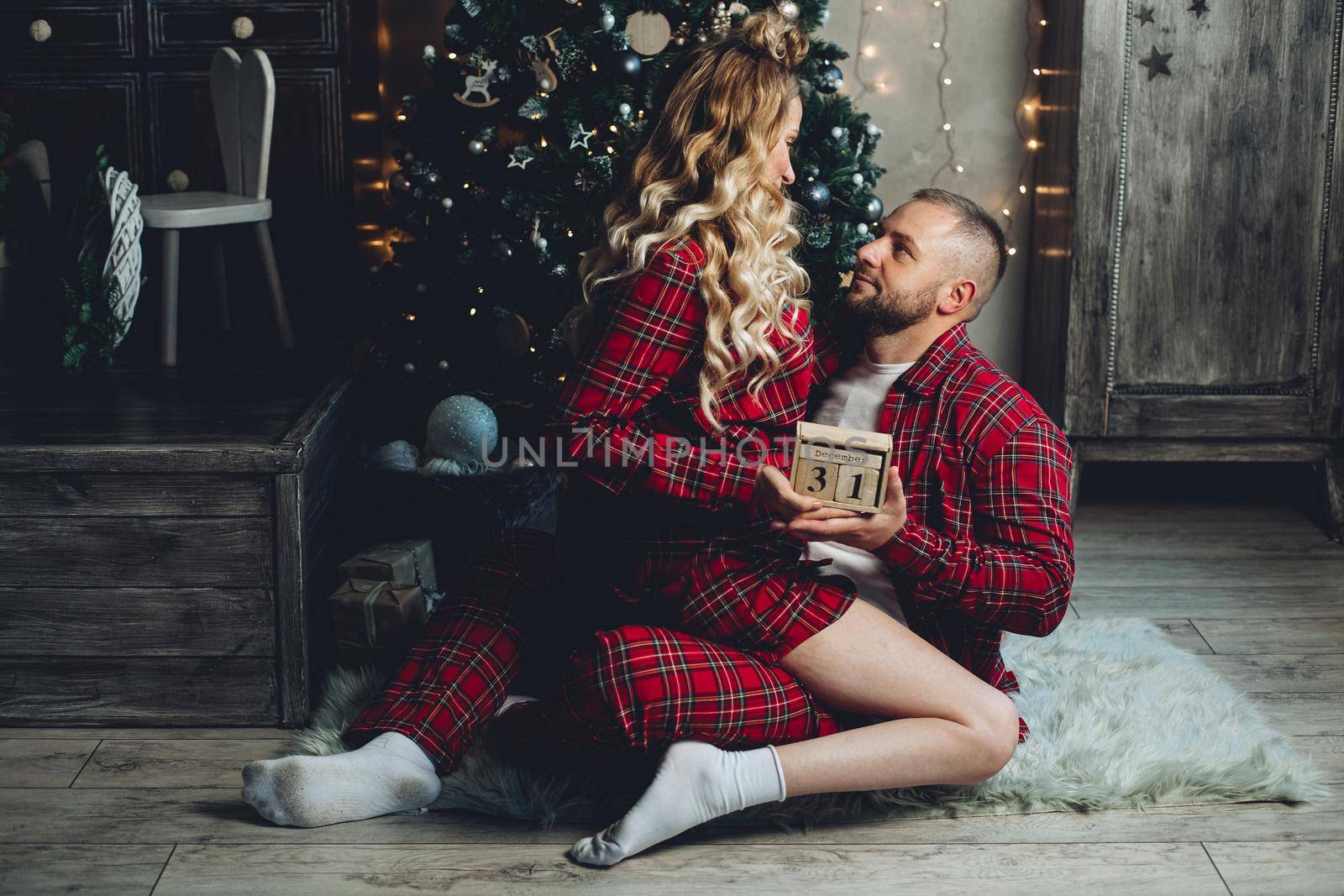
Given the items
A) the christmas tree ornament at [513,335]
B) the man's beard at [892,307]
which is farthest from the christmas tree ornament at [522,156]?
the man's beard at [892,307]

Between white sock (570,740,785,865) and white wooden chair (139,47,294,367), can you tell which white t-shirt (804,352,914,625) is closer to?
white sock (570,740,785,865)

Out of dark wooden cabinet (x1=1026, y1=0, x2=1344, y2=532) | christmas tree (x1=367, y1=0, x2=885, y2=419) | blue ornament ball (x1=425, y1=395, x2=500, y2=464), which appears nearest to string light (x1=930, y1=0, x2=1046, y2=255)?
dark wooden cabinet (x1=1026, y1=0, x2=1344, y2=532)

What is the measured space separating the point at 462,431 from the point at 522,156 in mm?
634

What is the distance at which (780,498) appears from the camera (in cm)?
176

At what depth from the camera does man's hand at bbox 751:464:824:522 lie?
174 cm

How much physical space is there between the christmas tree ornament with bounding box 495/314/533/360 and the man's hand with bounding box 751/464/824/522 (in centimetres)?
138

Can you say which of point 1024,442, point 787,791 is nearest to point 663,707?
point 787,791

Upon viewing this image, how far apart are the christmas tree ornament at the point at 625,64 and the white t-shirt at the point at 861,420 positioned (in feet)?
3.53

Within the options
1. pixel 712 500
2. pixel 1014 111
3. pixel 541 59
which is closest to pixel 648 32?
pixel 541 59

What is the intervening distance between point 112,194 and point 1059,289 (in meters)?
2.32

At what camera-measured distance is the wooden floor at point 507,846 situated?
69.6 inches

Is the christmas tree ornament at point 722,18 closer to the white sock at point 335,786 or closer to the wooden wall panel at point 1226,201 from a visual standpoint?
the wooden wall panel at point 1226,201

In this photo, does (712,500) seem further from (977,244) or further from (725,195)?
(977,244)

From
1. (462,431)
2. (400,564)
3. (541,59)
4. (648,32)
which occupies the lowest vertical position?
(400,564)
